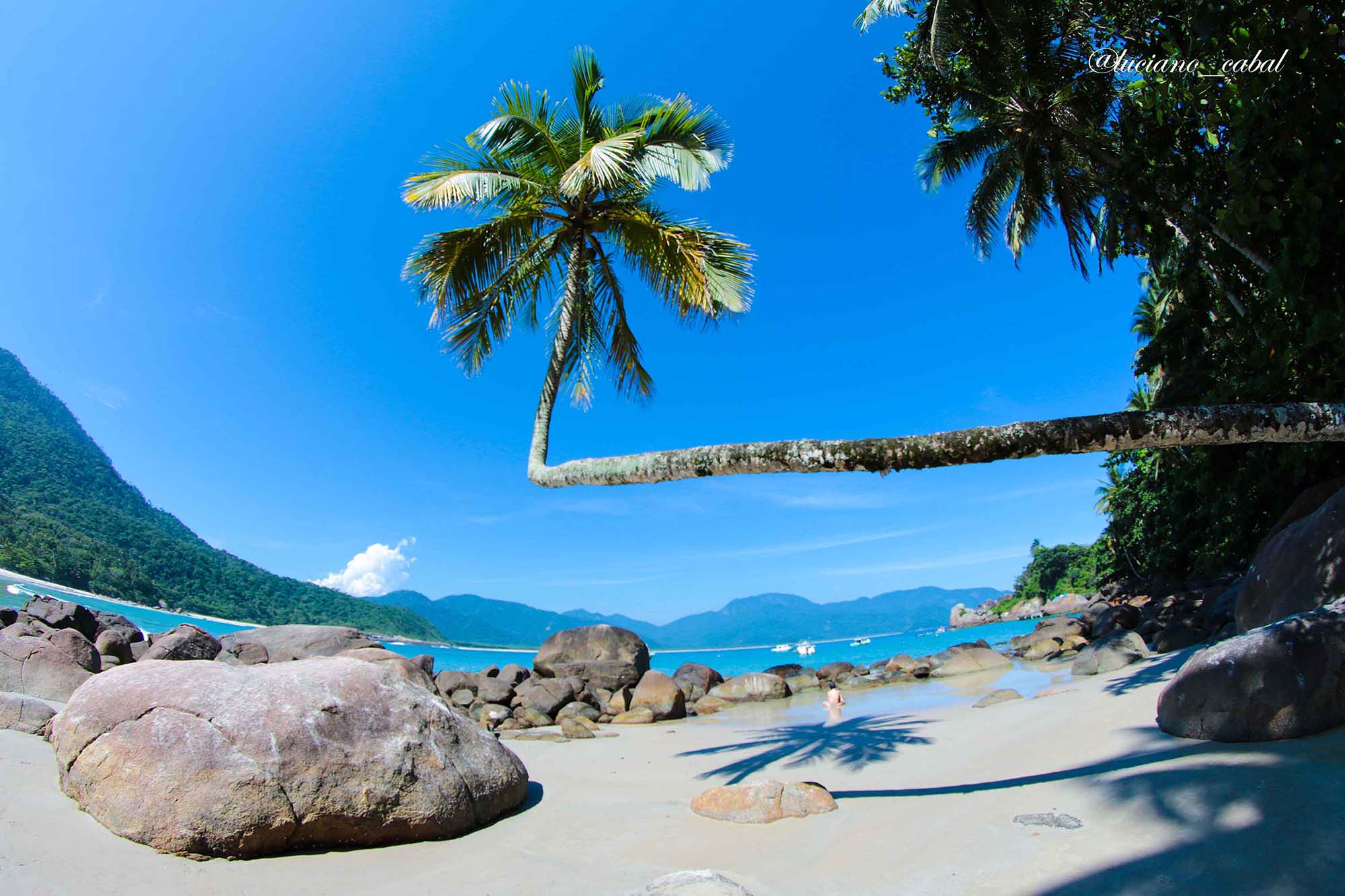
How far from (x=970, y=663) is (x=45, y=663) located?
21093 millimetres

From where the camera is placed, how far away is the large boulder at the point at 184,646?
11.2 meters

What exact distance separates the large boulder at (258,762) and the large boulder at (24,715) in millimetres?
1861

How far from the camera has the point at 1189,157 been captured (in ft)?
26.9

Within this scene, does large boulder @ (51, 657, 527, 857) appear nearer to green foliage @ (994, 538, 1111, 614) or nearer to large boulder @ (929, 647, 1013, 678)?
large boulder @ (929, 647, 1013, 678)

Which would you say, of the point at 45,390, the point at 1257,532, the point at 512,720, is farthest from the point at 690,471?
the point at 45,390

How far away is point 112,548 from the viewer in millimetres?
59812

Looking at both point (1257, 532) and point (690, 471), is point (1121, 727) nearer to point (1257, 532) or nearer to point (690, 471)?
point (690, 471)

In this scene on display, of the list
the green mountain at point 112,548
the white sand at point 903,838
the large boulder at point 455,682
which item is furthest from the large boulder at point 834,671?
the green mountain at point 112,548

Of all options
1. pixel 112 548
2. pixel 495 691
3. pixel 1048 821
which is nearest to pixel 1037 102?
pixel 1048 821

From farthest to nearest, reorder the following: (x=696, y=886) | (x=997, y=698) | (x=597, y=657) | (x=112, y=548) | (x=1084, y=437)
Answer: (x=112, y=548)
(x=597, y=657)
(x=997, y=698)
(x=1084, y=437)
(x=696, y=886)

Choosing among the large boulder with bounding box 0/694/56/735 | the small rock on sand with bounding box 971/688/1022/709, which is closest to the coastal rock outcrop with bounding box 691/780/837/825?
the large boulder with bounding box 0/694/56/735

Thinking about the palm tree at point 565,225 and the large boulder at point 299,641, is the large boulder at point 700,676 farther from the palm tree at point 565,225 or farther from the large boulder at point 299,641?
the palm tree at point 565,225

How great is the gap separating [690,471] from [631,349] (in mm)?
4832

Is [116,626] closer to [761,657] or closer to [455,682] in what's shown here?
[455,682]
